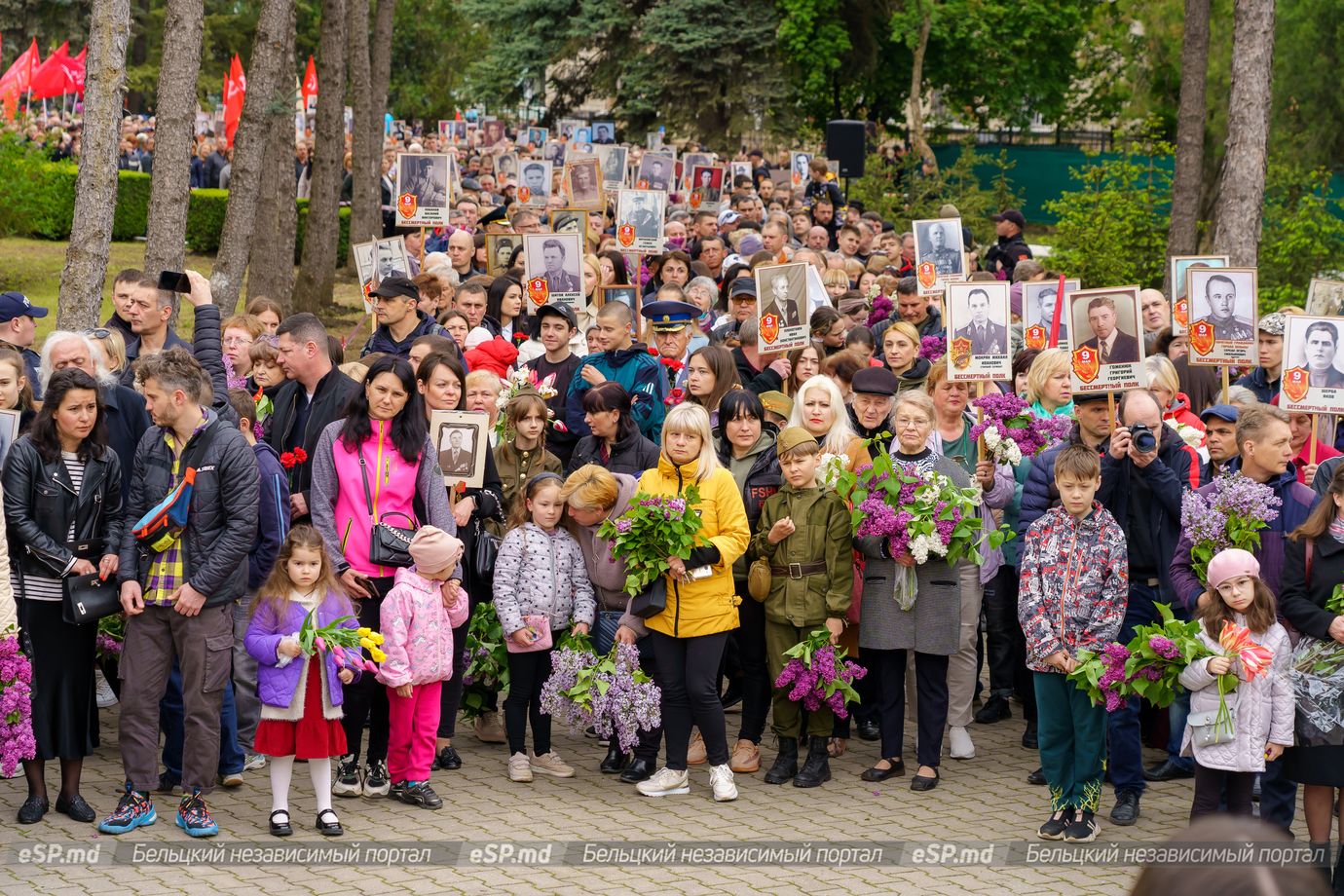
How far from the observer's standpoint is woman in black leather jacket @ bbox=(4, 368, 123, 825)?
7.34 meters

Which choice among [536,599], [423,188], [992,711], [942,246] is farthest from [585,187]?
[536,599]

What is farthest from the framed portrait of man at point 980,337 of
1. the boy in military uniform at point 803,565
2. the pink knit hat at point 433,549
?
the pink knit hat at point 433,549

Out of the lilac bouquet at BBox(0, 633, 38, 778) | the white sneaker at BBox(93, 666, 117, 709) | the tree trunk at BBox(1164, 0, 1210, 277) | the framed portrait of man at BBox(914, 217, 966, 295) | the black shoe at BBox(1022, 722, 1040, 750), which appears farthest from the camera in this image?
the tree trunk at BBox(1164, 0, 1210, 277)

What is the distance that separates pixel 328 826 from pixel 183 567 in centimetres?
135

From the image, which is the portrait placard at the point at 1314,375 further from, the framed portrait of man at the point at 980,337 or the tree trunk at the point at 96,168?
the tree trunk at the point at 96,168

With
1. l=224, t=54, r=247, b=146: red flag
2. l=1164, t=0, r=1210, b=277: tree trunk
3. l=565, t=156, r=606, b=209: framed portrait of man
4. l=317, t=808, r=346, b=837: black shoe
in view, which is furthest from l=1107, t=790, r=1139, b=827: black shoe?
l=224, t=54, r=247, b=146: red flag

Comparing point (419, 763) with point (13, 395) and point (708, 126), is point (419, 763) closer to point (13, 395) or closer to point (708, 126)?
point (13, 395)

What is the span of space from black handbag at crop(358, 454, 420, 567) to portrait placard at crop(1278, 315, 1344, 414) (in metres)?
4.59

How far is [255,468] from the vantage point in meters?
7.42

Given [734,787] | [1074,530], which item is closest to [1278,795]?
[1074,530]

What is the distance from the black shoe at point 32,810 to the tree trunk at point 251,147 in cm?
793

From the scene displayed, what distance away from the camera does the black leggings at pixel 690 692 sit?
809 cm

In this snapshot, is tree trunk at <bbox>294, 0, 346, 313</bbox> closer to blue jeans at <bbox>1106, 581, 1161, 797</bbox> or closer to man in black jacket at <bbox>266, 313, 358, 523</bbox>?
man in black jacket at <bbox>266, 313, 358, 523</bbox>

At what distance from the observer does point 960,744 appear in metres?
8.91
